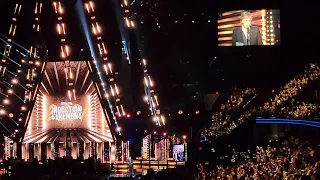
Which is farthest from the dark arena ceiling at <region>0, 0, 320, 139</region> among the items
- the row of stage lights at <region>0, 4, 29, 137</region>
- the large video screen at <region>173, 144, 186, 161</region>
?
the large video screen at <region>173, 144, 186, 161</region>

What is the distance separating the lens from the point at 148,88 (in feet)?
69.3

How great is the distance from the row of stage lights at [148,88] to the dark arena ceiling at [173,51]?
259mm

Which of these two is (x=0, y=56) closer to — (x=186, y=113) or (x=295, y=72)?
(x=186, y=113)

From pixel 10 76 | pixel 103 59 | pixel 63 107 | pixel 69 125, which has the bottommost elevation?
pixel 69 125

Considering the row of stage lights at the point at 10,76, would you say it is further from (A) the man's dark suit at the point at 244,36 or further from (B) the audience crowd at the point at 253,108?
(A) the man's dark suit at the point at 244,36

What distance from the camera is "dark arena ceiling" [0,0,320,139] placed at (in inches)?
820

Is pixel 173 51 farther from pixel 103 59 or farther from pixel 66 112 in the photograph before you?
pixel 66 112

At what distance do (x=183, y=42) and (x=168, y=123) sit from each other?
3.30 meters

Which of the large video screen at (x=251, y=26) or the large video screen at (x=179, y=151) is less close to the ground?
the large video screen at (x=251, y=26)

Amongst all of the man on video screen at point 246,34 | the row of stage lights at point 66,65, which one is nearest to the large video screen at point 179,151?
the row of stage lights at point 66,65

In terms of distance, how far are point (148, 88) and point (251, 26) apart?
4.91 m

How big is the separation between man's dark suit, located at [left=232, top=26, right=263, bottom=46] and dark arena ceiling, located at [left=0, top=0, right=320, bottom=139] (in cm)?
30

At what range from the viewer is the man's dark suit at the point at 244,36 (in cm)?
2323

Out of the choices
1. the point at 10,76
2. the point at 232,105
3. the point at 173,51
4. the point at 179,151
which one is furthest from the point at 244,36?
the point at 10,76
